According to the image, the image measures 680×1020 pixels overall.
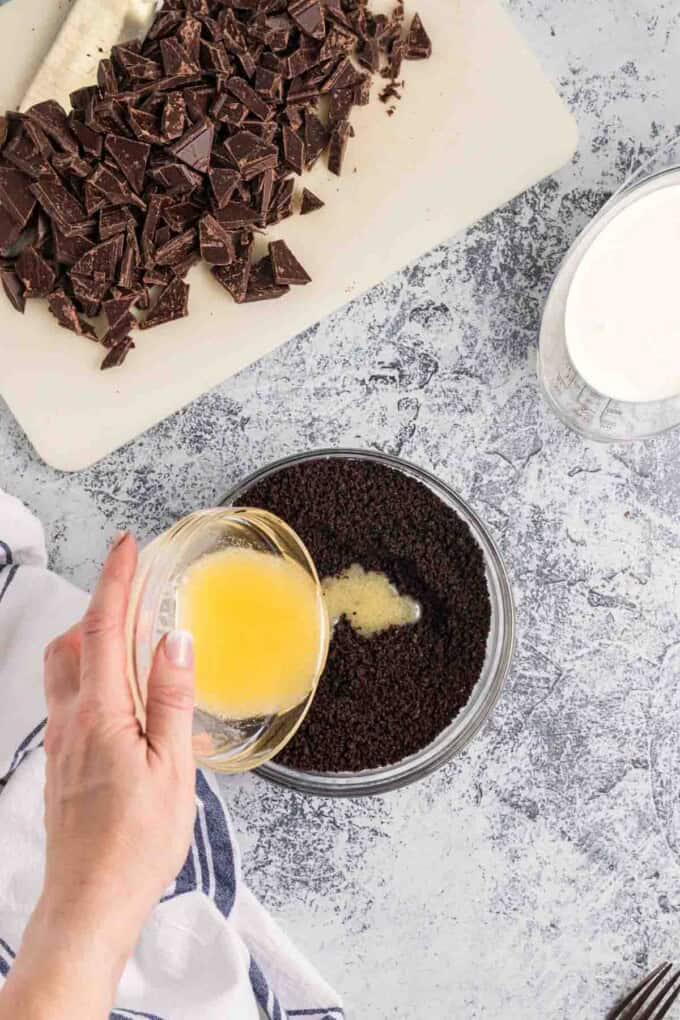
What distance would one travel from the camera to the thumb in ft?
3.45

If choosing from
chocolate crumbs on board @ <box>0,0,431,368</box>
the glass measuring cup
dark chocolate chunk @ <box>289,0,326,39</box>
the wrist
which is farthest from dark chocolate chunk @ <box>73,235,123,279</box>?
the wrist

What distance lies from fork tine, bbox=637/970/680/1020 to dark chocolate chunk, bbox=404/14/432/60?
1.59 m

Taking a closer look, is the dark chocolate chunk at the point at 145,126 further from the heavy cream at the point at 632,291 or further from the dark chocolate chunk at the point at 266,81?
the heavy cream at the point at 632,291

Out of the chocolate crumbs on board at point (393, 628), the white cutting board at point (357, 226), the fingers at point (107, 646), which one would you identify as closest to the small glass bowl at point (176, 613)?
the fingers at point (107, 646)

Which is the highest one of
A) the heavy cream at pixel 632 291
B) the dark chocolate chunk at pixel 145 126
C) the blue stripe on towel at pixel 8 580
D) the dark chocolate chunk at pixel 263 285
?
the dark chocolate chunk at pixel 145 126

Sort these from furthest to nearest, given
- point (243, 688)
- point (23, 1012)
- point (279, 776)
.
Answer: point (279, 776) < point (243, 688) < point (23, 1012)

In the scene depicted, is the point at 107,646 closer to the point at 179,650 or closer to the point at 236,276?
the point at 179,650

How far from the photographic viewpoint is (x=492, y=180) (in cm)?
170

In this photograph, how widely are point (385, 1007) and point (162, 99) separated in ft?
5.03

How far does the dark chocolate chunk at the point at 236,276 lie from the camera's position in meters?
1.63

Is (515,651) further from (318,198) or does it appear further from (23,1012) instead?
(23,1012)

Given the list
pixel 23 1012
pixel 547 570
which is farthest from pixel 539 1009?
pixel 23 1012

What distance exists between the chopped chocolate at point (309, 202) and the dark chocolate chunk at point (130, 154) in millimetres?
260

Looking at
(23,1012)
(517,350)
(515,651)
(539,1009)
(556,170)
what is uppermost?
(23,1012)
